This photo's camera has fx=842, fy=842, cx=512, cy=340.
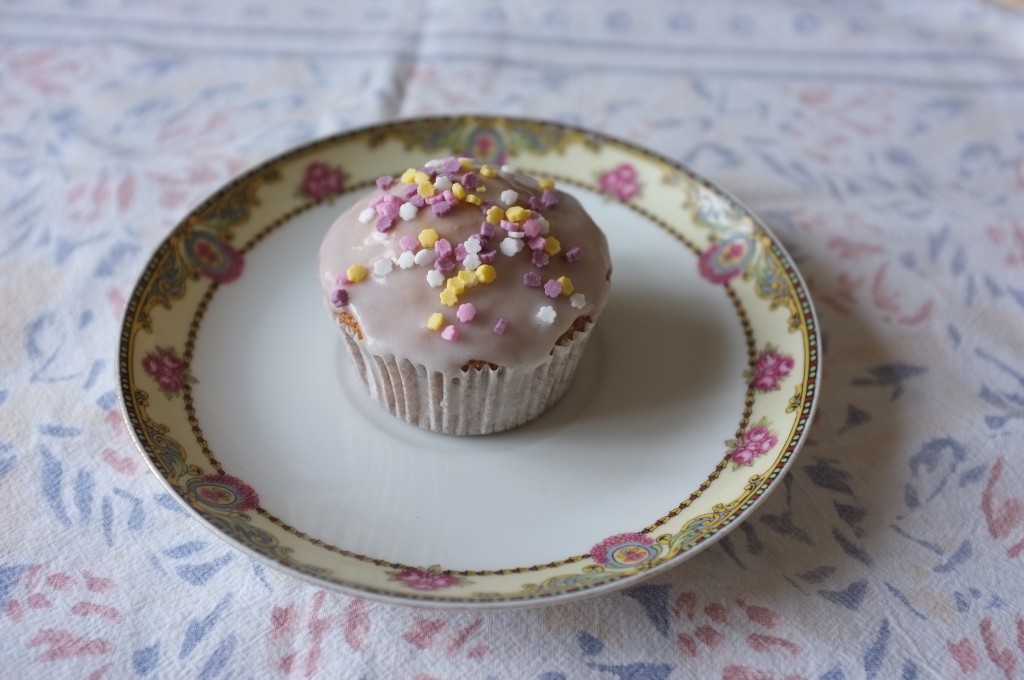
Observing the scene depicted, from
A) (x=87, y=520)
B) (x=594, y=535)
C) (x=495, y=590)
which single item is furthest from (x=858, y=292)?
(x=87, y=520)

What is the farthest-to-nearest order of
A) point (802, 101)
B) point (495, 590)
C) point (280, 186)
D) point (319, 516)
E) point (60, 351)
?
point (802, 101) < point (280, 186) < point (60, 351) < point (319, 516) < point (495, 590)

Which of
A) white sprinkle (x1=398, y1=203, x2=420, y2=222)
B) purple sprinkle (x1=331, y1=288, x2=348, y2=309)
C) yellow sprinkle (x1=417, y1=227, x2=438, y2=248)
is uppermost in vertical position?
white sprinkle (x1=398, y1=203, x2=420, y2=222)

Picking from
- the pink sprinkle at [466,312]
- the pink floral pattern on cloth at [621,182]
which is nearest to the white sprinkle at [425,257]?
the pink sprinkle at [466,312]

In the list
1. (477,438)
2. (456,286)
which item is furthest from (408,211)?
(477,438)

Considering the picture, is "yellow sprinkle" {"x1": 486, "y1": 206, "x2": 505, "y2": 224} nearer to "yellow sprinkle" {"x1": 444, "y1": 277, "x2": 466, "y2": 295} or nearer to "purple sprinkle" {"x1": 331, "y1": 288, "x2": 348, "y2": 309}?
"yellow sprinkle" {"x1": 444, "y1": 277, "x2": 466, "y2": 295}

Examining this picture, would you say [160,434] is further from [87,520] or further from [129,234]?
[129,234]

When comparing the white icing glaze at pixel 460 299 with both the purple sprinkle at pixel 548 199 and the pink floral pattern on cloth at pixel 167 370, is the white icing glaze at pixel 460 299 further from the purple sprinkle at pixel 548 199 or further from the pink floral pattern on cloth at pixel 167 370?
the pink floral pattern on cloth at pixel 167 370

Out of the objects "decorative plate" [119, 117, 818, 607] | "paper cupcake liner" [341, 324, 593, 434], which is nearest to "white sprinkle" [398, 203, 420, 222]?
"paper cupcake liner" [341, 324, 593, 434]
